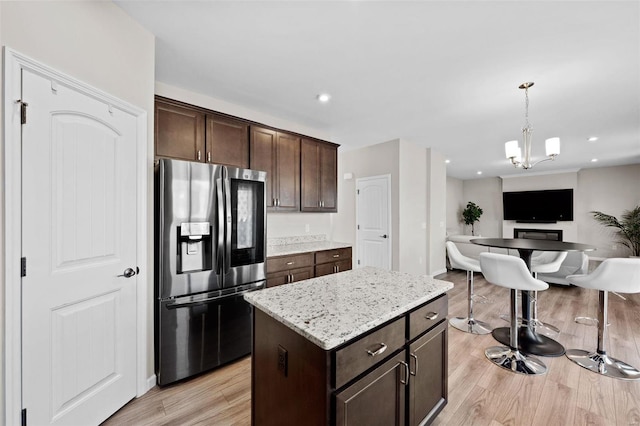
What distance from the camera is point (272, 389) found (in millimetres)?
1197

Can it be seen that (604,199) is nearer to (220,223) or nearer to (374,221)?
(374,221)

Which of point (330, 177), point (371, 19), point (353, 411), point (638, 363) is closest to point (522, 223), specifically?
point (638, 363)

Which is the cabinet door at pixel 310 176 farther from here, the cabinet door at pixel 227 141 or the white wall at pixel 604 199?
the white wall at pixel 604 199

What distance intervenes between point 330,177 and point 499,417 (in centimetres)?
308

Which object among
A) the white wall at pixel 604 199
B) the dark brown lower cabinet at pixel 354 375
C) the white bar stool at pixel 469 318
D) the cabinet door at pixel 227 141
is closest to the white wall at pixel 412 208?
the white bar stool at pixel 469 318

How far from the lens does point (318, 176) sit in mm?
3760

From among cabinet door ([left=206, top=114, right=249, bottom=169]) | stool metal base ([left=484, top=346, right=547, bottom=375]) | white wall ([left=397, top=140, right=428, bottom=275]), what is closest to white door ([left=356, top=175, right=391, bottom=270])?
white wall ([left=397, top=140, right=428, bottom=275])

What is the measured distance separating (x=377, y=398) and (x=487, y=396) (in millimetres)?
1388

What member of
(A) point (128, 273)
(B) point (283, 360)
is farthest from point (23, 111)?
(B) point (283, 360)

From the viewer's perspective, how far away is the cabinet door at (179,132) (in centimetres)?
238

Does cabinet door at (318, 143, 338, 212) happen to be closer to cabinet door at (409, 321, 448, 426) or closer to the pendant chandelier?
the pendant chandelier

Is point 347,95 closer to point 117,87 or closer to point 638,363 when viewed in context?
point 117,87

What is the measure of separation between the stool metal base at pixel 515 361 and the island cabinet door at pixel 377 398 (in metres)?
1.62

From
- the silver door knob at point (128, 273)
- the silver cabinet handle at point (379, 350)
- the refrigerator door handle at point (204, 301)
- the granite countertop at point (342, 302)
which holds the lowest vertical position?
the refrigerator door handle at point (204, 301)
